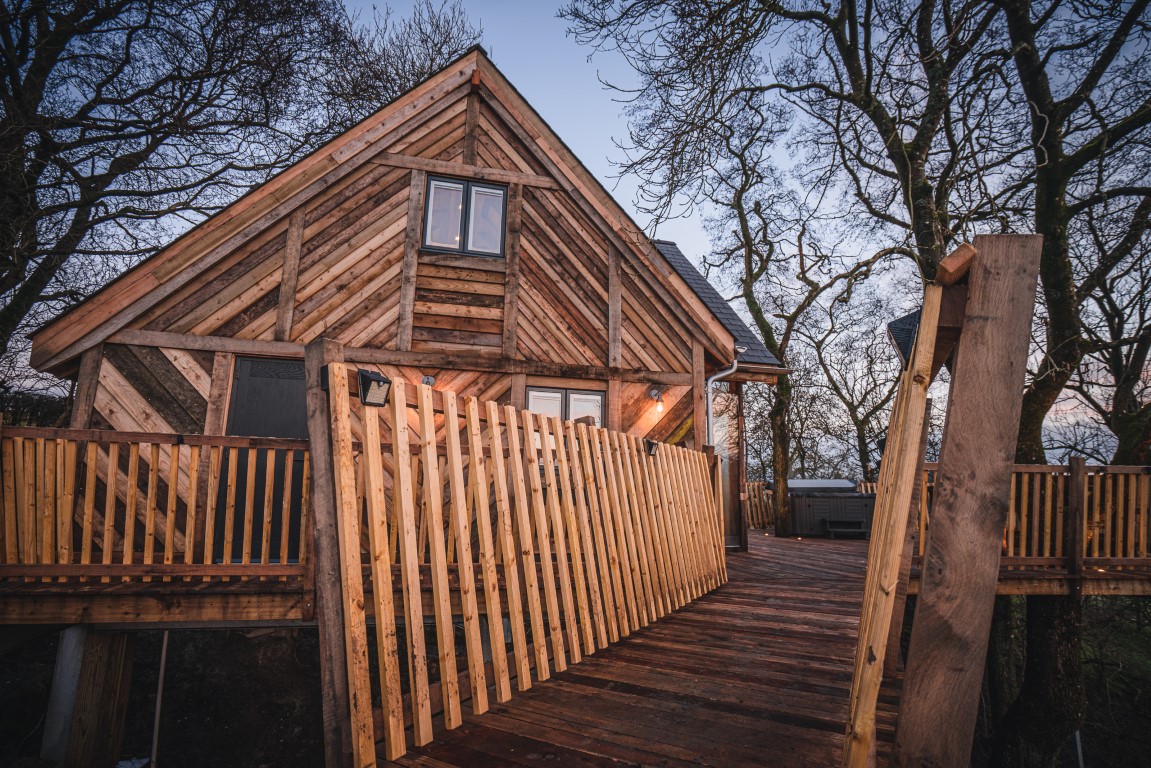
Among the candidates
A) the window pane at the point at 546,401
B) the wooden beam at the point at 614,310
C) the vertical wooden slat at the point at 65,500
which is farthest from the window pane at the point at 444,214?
the vertical wooden slat at the point at 65,500

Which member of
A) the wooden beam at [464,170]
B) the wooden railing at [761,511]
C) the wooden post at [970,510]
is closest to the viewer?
the wooden post at [970,510]

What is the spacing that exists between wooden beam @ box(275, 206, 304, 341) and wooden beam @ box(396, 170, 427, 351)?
1.36 metres

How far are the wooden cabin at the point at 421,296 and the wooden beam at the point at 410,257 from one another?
27mm

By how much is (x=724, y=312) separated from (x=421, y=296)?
6.63m

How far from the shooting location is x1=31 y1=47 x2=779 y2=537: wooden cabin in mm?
6332

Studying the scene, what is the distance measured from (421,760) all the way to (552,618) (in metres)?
1.13

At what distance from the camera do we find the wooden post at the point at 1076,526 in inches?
236

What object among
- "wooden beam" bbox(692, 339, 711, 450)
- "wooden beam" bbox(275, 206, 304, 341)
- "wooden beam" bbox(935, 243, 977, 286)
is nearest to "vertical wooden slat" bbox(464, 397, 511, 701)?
"wooden beam" bbox(935, 243, 977, 286)

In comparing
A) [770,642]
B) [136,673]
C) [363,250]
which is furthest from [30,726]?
[770,642]

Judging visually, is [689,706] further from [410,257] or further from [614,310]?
[410,257]

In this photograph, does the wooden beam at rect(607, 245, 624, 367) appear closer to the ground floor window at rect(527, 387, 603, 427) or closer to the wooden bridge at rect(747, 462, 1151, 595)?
the ground floor window at rect(527, 387, 603, 427)

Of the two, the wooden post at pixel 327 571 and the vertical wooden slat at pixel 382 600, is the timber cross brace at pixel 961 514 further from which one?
the wooden post at pixel 327 571

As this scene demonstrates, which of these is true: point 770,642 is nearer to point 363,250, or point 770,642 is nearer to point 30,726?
point 363,250

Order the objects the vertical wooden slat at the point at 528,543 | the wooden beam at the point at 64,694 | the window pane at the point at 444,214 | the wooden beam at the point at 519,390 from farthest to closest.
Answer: the window pane at the point at 444,214 < the wooden beam at the point at 519,390 < the wooden beam at the point at 64,694 < the vertical wooden slat at the point at 528,543
